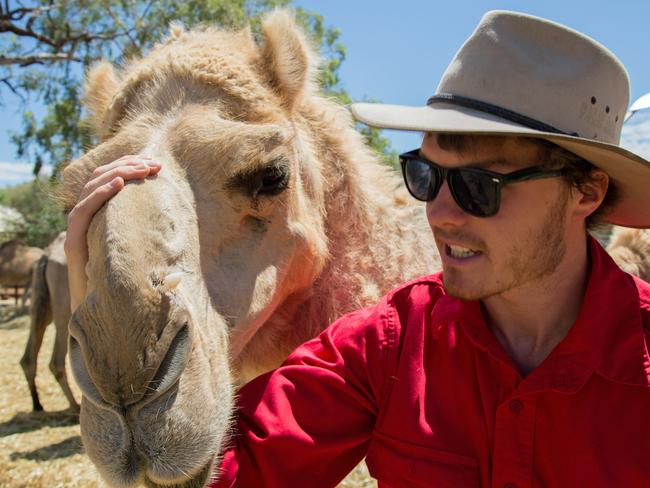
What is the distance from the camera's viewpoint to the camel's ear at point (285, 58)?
2.95 meters

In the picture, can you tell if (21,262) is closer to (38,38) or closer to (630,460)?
(38,38)

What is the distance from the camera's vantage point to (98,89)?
3.21m

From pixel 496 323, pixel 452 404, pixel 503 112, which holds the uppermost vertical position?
pixel 503 112

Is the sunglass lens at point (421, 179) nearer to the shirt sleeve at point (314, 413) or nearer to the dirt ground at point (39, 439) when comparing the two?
the shirt sleeve at point (314, 413)

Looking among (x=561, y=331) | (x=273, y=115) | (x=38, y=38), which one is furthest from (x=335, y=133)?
(x=38, y=38)

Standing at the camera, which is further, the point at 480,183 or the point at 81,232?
the point at 81,232

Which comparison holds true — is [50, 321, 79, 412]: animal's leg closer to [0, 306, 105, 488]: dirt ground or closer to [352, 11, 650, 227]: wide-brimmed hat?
[0, 306, 105, 488]: dirt ground

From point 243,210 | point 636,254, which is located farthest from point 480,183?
point 636,254

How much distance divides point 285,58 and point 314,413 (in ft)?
5.62

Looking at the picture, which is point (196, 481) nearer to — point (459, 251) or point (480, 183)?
point (459, 251)

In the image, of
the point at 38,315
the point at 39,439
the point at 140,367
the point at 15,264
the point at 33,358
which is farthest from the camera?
the point at 15,264

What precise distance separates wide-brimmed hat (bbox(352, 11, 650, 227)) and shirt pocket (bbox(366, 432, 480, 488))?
955 millimetres

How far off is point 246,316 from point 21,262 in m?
21.1

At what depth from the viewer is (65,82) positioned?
17.4 meters
